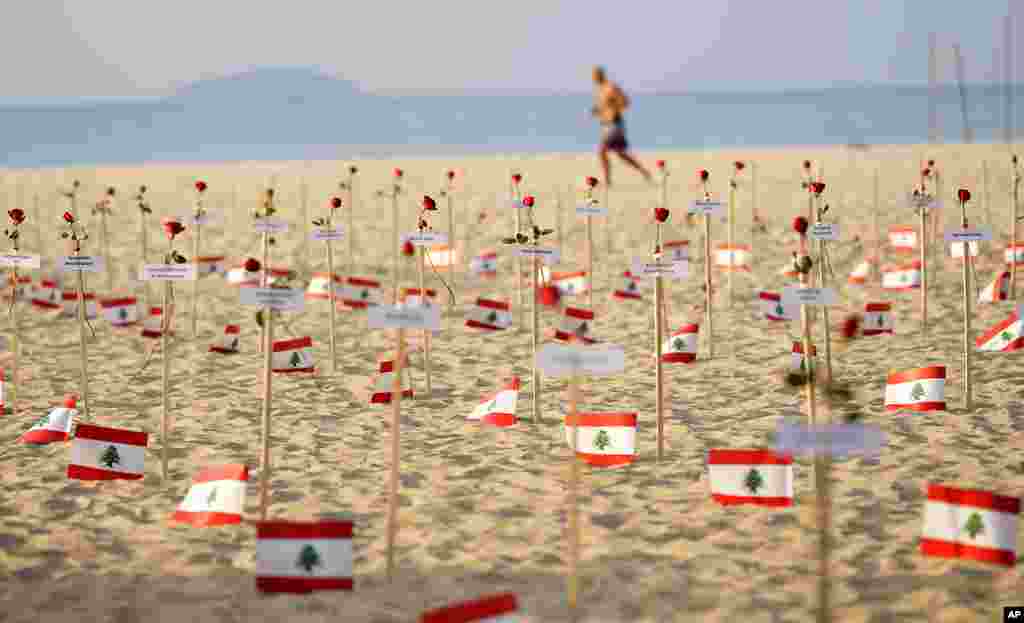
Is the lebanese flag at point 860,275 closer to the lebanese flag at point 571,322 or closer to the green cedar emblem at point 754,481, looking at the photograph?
the lebanese flag at point 571,322

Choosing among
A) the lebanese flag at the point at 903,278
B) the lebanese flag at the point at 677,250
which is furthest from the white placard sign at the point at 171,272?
the lebanese flag at the point at 903,278

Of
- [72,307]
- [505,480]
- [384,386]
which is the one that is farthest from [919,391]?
[72,307]

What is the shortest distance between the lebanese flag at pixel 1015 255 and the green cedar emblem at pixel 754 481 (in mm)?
6680

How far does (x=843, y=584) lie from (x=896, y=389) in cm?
300

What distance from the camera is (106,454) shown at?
6.21 meters

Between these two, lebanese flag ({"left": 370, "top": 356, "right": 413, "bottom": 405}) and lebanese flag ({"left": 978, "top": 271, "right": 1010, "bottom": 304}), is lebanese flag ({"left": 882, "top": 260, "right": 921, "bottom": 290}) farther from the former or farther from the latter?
lebanese flag ({"left": 370, "top": 356, "right": 413, "bottom": 405})

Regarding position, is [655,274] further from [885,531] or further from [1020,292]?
[1020,292]

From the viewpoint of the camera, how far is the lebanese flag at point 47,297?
11.6 meters

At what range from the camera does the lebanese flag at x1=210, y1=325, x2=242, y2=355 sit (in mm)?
10133

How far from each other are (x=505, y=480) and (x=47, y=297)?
301 inches

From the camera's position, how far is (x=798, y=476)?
242 inches

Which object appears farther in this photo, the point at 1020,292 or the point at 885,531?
the point at 1020,292

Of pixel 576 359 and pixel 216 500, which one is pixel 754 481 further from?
pixel 216 500

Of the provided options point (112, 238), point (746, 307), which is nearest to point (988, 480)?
point (746, 307)
